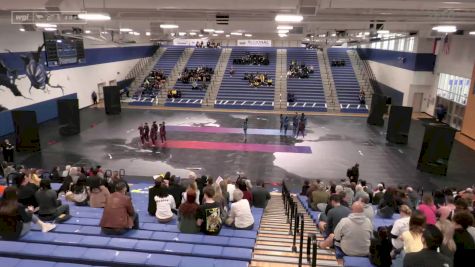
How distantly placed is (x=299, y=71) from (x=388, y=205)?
2640 centimetres

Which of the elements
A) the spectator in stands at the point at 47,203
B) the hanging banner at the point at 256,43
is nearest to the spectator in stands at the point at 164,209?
the spectator in stands at the point at 47,203

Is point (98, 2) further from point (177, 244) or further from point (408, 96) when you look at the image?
point (408, 96)

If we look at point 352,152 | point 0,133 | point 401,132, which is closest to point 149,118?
point 0,133

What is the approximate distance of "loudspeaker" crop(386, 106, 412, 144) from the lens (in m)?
18.6

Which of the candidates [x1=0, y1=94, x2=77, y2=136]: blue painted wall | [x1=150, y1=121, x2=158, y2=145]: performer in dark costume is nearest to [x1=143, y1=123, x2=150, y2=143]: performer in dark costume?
[x1=150, y1=121, x2=158, y2=145]: performer in dark costume

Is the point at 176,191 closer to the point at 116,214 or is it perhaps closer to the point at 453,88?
the point at 116,214

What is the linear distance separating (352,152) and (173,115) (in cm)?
1286

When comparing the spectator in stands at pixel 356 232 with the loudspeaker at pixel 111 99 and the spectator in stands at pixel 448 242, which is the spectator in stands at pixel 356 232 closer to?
the spectator in stands at pixel 448 242

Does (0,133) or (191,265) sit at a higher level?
(191,265)

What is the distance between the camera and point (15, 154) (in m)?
16.0

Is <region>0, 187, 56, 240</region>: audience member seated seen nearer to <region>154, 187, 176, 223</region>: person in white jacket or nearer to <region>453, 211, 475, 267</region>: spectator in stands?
<region>154, 187, 176, 223</region>: person in white jacket

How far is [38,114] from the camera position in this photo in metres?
21.8

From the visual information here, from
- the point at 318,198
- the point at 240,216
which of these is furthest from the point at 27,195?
the point at 318,198

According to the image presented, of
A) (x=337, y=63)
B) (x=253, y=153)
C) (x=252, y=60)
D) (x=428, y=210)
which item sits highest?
(x=252, y=60)
